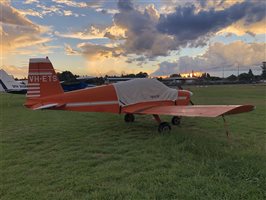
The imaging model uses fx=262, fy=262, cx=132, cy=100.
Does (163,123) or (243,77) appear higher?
(243,77)

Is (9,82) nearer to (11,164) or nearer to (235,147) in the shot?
(11,164)

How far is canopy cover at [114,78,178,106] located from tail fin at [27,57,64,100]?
2.50 metres

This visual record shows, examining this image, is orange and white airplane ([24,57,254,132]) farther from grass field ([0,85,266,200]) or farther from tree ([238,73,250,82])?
tree ([238,73,250,82])

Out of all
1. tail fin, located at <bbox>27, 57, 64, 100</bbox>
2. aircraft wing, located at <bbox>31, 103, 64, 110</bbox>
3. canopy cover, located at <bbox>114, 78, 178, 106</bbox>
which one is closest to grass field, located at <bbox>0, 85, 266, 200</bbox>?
aircraft wing, located at <bbox>31, 103, 64, 110</bbox>

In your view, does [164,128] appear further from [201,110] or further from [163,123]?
[201,110]

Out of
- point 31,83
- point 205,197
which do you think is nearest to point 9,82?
point 31,83

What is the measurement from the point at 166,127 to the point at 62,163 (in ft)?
13.9

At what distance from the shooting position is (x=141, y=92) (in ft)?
34.1

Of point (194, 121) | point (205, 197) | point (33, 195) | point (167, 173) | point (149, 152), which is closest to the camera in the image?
point (205, 197)

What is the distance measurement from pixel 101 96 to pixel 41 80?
2.53 metres

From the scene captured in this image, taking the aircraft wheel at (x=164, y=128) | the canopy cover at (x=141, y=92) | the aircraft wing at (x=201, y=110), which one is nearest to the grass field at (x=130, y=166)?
the aircraft wheel at (x=164, y=128)

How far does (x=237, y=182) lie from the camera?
4.31 m

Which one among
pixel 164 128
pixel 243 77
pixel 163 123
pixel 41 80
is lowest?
pixel 164 128

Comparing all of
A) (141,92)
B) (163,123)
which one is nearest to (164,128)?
(163,123)
